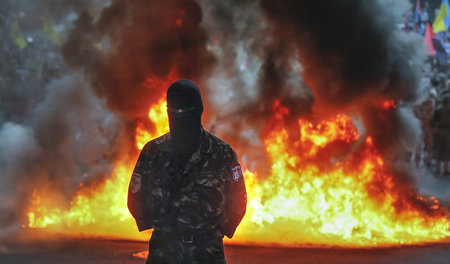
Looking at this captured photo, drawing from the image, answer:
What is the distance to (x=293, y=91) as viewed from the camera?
1002cm

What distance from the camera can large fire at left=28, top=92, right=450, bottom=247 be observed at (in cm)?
731

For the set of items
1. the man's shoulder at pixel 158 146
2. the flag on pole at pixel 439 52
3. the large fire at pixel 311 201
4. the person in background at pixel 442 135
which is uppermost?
the flag on pole at pixel 439 52

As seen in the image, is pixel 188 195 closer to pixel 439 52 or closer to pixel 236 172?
pixel 236 172

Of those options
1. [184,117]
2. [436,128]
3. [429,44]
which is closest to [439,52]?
[429,44]

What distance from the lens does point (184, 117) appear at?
6.57 feet

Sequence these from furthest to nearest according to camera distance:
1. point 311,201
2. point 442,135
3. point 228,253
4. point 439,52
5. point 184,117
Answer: point 439,52 → point 442,135 → point 311,201 → point 228,253 → point 184,117

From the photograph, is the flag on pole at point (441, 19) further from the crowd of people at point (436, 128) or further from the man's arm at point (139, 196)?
the man's arm at point (139, 196)

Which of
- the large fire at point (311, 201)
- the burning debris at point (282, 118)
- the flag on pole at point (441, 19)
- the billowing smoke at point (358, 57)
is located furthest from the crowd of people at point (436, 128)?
the flag on pole at point (441, 19)

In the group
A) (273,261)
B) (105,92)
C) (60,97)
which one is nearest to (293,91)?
(105,92)

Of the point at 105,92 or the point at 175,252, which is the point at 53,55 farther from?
the point at 175,252

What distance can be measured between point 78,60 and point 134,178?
29.6 feet

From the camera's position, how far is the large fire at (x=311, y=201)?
7.31 metres

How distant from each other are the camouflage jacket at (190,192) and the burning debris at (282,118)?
564cm

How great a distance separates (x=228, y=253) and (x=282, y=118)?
4.37 metres
